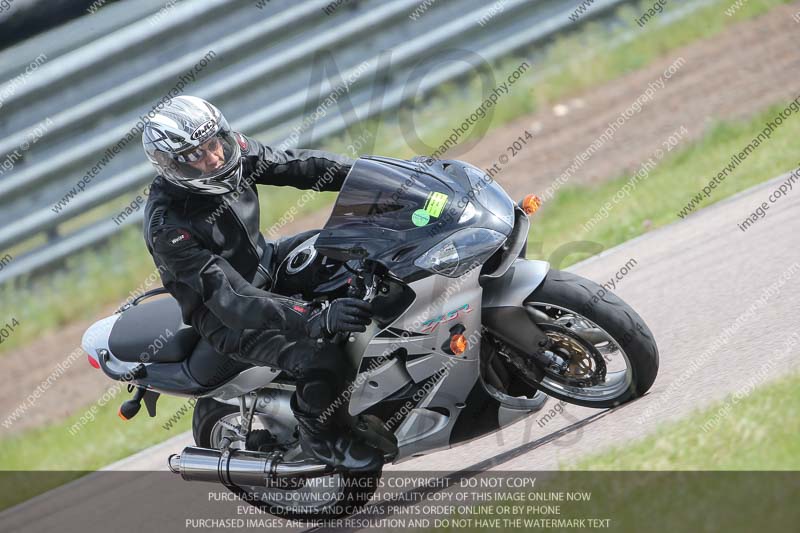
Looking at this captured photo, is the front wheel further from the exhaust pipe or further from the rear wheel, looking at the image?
the exhaust pipe

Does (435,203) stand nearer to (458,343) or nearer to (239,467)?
(458,343)

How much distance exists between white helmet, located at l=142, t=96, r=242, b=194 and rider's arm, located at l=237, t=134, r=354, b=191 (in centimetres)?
43

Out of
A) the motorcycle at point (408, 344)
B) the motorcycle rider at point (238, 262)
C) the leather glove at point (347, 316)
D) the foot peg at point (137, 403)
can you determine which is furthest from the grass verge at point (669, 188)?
the leather glove at point (347, 316)

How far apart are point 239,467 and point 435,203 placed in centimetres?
180

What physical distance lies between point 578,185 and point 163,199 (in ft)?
15.1

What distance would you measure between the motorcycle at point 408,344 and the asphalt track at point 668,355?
0.23m

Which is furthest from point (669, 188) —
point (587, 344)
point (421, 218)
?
point (421, 218)

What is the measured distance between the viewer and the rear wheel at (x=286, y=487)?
505 cm

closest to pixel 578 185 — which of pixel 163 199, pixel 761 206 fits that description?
pixel 761 206

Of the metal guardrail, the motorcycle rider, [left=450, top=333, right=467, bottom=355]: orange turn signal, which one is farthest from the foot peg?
the metal guardrail

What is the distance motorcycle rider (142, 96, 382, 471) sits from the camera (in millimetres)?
4277

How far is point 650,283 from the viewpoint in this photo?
6.21m

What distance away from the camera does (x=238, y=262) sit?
15.2 feet

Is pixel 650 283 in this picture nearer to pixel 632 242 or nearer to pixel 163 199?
pixel 632 242
